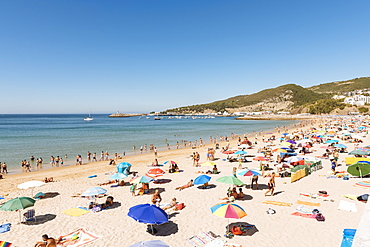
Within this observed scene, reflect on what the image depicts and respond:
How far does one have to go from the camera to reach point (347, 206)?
891 cm

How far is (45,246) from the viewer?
6535 mm

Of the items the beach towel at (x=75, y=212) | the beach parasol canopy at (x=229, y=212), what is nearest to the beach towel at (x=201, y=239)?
the beach parasol canopy at (x=229, y=212)

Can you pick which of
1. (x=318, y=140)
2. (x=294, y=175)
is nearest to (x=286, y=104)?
(x=318, y=140)

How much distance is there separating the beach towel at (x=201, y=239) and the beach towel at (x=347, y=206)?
18.5 ft

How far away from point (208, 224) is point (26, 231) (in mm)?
6585

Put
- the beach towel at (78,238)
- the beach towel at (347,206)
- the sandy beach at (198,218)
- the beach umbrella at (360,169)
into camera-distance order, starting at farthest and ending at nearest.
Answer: the beach umbrella at (360,169), the beach towel at (347,206), the sandy beach at (198,218), the beach towel at (78,238)

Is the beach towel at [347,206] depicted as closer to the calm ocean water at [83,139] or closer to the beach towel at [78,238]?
the beach towel at [78,238]

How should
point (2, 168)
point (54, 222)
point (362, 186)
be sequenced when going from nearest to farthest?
point (54, 222) < point (362, 186) < point (2, 168)

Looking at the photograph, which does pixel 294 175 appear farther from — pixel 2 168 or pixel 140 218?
pixel 2 168

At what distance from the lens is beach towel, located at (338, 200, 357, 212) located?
8669 mm

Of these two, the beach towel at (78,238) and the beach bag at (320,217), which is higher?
→ the beach towel at (78,238)

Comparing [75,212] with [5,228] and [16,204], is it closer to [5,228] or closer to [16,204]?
[16,204]

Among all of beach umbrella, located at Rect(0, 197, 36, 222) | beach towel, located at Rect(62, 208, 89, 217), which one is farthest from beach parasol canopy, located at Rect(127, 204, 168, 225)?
beach umbrella, located at Rect(0, 197, 36, 222)

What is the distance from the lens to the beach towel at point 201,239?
22.6 ft
